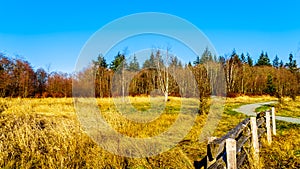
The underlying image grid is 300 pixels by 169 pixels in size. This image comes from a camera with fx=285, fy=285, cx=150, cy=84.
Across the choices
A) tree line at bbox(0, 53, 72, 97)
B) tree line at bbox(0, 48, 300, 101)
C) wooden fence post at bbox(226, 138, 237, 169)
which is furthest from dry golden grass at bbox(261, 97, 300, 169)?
tree line at bbox(0, 53, 72, 97)

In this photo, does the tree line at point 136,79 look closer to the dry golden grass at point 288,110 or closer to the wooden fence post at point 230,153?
the dry golden grass at point 288,110

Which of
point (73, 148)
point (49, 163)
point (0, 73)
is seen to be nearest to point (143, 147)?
point (73, 148)

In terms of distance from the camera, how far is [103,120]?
889 cm

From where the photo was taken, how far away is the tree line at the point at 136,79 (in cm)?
2109

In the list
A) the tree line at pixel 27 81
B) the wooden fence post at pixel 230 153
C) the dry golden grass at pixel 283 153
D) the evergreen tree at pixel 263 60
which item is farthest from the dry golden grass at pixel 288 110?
the evergreen tree at pixel 263 60

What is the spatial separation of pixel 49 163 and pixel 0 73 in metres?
32.8

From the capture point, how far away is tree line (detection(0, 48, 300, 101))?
830 inches

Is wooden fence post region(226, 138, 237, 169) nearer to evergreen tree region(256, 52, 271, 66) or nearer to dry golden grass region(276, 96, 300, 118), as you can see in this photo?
dry golden grass region(276, 96, 300, 118)

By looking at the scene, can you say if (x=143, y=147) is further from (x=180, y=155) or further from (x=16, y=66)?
(x=16, y=66)

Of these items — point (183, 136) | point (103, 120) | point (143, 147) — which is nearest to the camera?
point (143, 147)

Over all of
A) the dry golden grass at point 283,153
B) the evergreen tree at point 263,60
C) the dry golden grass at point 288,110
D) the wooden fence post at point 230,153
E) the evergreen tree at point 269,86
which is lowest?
the dry golden grass at point 283,153

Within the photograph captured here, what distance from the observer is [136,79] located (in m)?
31.2

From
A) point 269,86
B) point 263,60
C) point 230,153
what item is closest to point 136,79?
point 230,153

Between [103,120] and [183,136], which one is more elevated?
[103,120]
